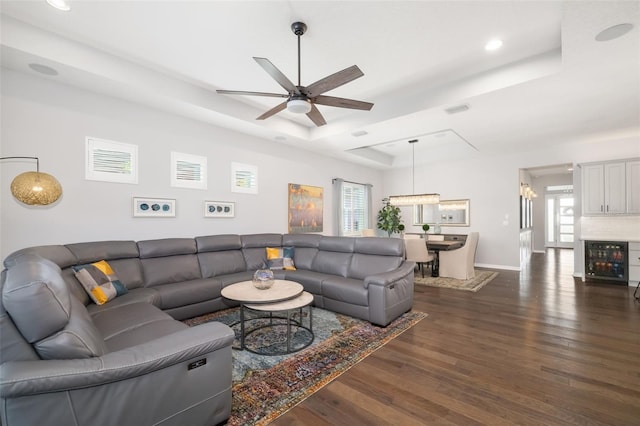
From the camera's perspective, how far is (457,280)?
5.56 m

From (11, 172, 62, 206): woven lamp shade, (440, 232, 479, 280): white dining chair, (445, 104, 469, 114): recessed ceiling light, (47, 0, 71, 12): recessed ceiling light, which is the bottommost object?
(440, 232, 479, 280): white dining chair

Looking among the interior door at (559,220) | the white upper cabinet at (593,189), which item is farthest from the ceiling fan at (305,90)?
the interior door at (559,220)

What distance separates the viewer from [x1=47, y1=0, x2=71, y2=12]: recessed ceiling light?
2.35 metres

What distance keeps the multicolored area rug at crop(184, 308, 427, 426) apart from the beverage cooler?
4.53 m

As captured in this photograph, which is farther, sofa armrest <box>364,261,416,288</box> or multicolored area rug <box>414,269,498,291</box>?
multicolored area rug <box>414,269,498,291</box>

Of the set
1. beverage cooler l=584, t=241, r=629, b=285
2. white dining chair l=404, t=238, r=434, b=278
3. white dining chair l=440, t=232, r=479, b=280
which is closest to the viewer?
beverage cooler l=584, t=241, r=629, b=285

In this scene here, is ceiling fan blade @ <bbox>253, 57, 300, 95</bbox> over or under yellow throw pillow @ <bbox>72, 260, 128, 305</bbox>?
over

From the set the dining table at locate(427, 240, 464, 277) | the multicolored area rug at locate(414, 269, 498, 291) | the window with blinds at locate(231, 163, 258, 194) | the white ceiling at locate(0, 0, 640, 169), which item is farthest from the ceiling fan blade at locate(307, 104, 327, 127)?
the dining table at locate(427, 240, 464, 277)

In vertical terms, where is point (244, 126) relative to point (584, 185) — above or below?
above

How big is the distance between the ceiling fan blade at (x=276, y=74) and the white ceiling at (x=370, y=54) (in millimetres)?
644

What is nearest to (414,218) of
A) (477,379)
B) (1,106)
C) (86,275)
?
(477,379)

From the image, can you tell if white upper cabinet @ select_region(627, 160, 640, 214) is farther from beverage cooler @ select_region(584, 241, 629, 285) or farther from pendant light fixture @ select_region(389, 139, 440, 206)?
pendant light fixture @ select_region(389, 139, 440, 206)

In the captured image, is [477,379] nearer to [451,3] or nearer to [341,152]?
[451,3]

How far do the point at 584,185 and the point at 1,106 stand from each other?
928 centimetres
